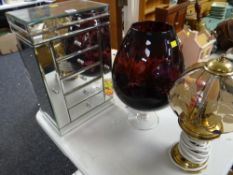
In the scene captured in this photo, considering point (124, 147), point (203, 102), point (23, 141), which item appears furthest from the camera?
point (23, 141)

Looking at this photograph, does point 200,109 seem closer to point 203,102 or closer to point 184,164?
point 203,102

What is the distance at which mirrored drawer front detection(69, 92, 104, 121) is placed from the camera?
1.72ft

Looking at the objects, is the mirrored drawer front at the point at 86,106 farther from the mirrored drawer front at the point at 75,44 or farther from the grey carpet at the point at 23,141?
the grey carpet at the point at 23,141

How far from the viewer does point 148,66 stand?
0.42m

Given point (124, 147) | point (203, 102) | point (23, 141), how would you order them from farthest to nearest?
point (23, 141)
point (124, 147)
point (203, 102)

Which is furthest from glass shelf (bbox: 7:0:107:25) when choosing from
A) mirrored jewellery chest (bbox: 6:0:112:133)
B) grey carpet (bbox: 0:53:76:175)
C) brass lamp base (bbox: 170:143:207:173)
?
grey carpet (bbox: 0:53:76:175)

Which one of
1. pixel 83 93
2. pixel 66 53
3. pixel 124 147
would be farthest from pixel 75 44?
pixel 124 147

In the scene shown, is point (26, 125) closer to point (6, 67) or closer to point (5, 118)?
point (5, 118)

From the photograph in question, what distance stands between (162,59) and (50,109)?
284mm

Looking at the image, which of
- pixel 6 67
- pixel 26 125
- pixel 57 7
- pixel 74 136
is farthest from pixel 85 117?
pixel 6 67

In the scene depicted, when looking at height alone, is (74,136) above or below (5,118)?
above

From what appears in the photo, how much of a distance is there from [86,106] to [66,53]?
0.16m

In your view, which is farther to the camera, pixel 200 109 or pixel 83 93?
pixel 83 93

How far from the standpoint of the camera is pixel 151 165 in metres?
0.43
